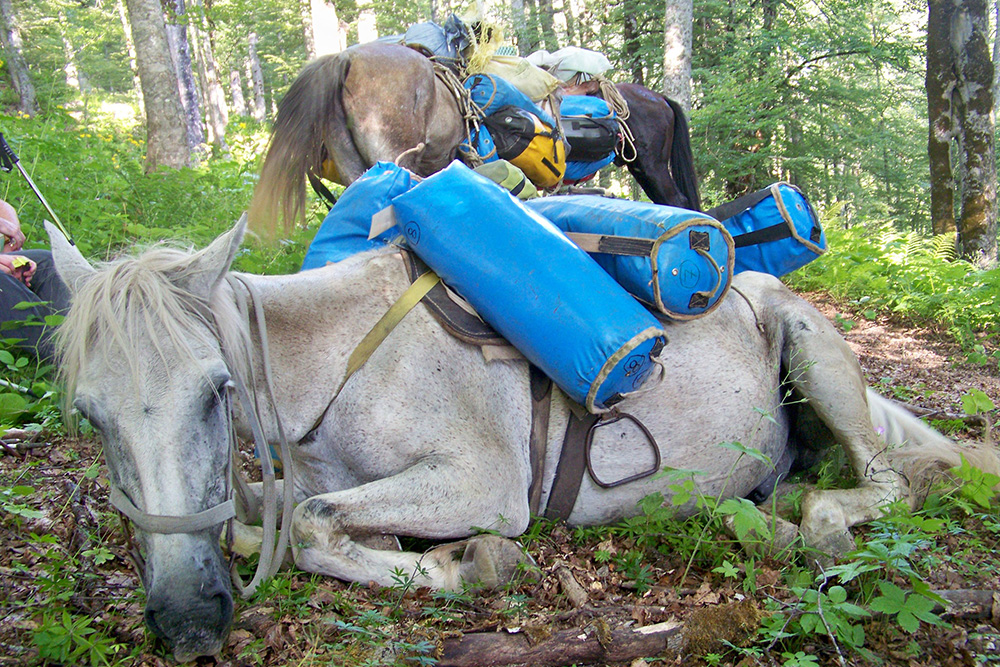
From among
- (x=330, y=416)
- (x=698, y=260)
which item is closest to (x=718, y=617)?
(x=698, y=260)

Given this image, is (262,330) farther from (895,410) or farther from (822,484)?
(895,410)

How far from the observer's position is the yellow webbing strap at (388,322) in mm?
2664

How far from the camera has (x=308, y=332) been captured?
8.81ft

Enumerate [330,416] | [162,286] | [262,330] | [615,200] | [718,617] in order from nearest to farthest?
[162,286], [718,617], [262,330], [330,416], [615,200]

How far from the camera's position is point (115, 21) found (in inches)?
1555

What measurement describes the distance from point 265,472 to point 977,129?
1081cm

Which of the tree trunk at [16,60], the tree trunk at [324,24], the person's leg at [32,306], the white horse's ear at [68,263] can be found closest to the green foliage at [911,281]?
the white horse's ear at [68,263]

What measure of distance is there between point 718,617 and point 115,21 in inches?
1882

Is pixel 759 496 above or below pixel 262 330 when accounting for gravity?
below

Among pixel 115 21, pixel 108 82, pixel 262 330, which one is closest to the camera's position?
pixel 262 330

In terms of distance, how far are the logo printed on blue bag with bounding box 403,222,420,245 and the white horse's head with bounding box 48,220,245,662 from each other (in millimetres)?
835

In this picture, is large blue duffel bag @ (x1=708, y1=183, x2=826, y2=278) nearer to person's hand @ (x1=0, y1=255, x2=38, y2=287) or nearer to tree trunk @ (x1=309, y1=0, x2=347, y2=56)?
person's hand @ (x1=0, y1=255, x2=38, y2=287)

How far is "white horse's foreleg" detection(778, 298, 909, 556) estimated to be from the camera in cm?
325

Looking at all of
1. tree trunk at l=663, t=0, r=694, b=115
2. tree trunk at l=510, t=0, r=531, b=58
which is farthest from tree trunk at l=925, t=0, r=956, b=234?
tree trunk at l=510, t=0, r=531, b=58
